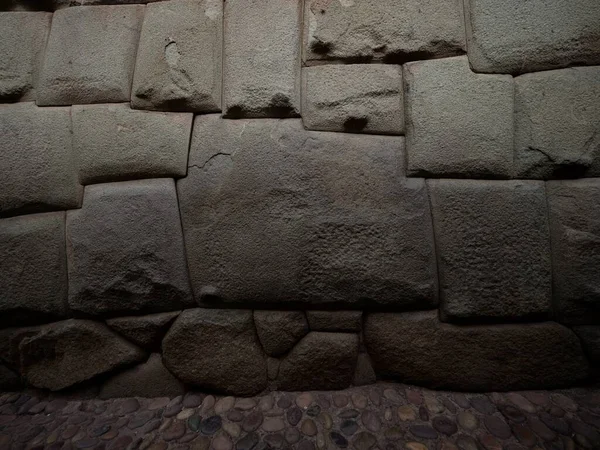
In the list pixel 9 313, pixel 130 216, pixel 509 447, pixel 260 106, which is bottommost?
pixel 509 447

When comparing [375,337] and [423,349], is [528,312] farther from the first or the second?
[375,337]

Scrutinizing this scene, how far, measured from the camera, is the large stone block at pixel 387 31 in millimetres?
793

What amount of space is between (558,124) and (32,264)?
157cm

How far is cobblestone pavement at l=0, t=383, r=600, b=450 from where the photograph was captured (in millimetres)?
688

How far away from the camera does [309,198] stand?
0.78 metres

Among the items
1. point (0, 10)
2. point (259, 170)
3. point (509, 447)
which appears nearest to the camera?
point (509, 447)

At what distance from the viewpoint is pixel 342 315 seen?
0.81 m

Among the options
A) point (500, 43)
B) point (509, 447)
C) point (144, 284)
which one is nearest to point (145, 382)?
point (144, 284)

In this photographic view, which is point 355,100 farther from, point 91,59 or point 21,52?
point 21,52

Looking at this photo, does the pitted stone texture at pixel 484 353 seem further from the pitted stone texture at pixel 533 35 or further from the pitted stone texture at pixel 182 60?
the pitted stone texture at pixel 182 60

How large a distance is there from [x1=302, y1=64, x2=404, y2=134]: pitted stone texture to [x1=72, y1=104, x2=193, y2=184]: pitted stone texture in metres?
0.38

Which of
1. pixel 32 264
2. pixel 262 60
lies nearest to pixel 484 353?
pixel 262 60

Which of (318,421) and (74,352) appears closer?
(318,421)

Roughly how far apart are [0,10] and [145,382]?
1.28 m
